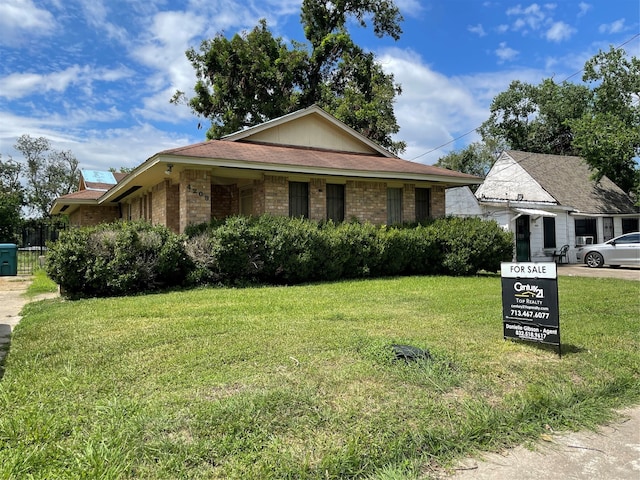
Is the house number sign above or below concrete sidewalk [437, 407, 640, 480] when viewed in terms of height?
above

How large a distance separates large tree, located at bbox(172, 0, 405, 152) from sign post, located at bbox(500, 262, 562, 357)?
2157 cm

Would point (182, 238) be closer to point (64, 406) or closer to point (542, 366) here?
point (64, 406)

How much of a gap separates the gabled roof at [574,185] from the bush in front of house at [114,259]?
20.3 m

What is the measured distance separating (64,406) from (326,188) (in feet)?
37.3

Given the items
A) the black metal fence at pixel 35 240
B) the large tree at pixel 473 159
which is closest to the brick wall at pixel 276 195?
the black metal fence at pixel 35 240

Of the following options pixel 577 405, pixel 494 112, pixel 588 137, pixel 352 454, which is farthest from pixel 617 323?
pixel 494 112

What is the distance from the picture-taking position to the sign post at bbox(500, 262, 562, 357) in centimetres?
463

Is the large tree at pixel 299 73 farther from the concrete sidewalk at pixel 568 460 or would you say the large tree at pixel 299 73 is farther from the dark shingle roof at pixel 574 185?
the concrete sidewalk at pixel 568 460

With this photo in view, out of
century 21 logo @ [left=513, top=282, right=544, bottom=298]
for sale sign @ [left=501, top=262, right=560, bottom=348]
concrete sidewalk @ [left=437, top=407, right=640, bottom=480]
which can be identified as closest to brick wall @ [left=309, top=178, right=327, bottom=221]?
for sale sign @ [left=501, top=262, right=560, bottom=348]

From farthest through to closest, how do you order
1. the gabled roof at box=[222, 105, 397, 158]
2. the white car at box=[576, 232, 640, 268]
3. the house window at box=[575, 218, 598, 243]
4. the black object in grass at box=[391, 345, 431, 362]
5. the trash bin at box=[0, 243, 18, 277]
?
the house window at box=[575, 218, 598, 243] < the white car at box=[576, 232, 640, 268] < the trash bin at box=[0, 243, 18, 277] < the gabled roof at box=[222, 105, 397, 158] < the black object in grass at box=[391, 345, 431, 362]

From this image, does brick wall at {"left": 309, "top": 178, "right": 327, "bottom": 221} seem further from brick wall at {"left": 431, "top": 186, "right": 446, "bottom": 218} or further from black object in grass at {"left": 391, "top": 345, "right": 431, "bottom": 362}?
black object in grass at {"left": 391, "top": 345, "right": 431, "bottom": 362}

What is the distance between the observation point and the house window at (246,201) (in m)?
13.9

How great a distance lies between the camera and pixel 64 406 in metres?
3.20

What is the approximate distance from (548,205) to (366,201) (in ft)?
40.0
